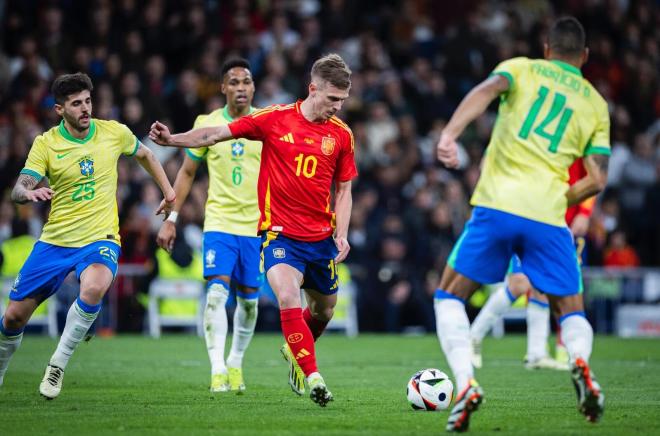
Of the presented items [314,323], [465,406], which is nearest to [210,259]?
[314,323]

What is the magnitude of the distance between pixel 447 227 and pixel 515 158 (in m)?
13.6

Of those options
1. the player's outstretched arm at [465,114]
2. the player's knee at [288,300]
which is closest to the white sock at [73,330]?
the player's knee at [288,300]

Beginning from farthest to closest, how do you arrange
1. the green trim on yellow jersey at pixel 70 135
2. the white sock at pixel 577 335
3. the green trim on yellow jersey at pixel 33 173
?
the green trim on yellow jersey at pixel 70 135 < the green trim on yellow jersey at pixel 33 173 < the white sock at pixel 577 335

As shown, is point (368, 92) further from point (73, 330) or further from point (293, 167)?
point (73, 330)

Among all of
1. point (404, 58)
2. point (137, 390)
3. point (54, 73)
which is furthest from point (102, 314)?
point (137, 390)

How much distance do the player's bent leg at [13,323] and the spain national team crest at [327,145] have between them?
2.82 meters

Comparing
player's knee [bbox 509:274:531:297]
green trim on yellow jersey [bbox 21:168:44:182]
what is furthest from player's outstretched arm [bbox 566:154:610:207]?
player's knee [bbox 509:274:531:297]

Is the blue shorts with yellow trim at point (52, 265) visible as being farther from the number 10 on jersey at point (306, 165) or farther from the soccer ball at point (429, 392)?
the soccer ball at point (429, 392)

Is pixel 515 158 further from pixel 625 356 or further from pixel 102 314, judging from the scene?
pixel 102 314

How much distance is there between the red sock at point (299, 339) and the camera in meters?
9.16

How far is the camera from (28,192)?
9344 mm

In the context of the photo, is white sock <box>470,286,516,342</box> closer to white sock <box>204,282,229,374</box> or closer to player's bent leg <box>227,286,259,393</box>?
player's bent leg <box>227,286,259,393</box>

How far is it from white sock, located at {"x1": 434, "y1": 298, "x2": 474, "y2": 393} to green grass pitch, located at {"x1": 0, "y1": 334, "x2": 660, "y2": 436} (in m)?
0.49

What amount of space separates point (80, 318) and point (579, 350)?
439 centimetres
